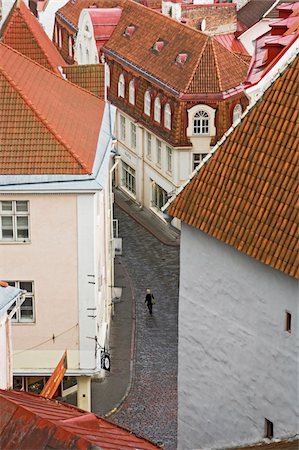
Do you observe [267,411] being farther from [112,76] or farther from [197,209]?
[112,76]

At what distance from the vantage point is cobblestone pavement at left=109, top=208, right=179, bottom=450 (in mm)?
38875

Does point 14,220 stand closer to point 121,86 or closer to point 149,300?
point 149,300

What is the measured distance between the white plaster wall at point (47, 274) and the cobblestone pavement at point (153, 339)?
3.63 meters

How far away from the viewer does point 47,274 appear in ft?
122

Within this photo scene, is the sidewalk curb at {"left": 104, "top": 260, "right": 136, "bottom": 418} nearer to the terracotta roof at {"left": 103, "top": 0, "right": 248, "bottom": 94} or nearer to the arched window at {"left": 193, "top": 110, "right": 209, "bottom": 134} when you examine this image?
the arched window at {"left": 193, "top": 110, "right": 209, "bottom": 134}

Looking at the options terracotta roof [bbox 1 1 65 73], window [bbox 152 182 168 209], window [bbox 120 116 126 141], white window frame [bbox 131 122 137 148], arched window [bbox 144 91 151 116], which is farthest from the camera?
window [bbox 120 116 126 141]

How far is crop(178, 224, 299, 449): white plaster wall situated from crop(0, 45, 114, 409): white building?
862cm

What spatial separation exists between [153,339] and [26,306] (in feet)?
31.7

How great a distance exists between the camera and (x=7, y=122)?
36.8 m

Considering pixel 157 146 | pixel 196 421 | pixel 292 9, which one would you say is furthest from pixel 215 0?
pixel 196 421

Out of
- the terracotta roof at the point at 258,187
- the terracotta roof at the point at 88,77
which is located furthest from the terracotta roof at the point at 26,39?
the terracotta roof at the point at 258,187

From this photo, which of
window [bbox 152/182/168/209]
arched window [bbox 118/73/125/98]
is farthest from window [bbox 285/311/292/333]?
arched window [bbox 118/73/125/98]

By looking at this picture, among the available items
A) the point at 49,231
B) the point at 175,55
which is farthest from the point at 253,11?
Answer: the point at 49,231

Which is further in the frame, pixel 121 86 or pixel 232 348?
pixel 121 86
